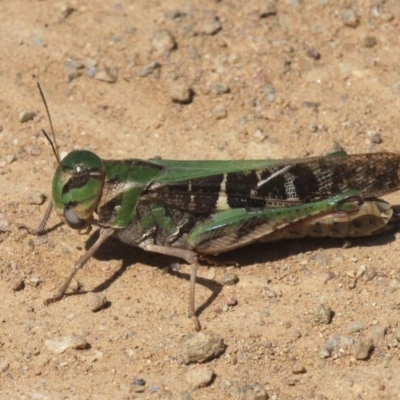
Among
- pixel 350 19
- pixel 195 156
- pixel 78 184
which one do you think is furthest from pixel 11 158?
pixel 350 19

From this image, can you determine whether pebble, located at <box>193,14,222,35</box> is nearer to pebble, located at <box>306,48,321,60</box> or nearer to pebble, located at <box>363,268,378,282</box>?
pebble, located at <box>306,48,321,60</box>

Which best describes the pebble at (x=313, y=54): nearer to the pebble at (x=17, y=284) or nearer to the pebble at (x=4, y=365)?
the pebble at (x=17, y=284)

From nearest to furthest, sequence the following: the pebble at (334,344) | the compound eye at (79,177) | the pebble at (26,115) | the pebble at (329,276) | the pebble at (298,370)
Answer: the pebble at (298,370)
the pebble at (334,344)
the compound eye at (79,177)
the pebble at (329,276)
the pebble at (26,115)

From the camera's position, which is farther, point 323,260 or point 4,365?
point 323,260

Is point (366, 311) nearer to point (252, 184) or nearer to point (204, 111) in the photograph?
point (252, 184)

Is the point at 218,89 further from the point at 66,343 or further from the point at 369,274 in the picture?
the point at 66,343

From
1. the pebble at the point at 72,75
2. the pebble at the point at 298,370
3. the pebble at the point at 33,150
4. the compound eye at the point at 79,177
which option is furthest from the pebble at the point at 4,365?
the pebble at the point at 72,75
